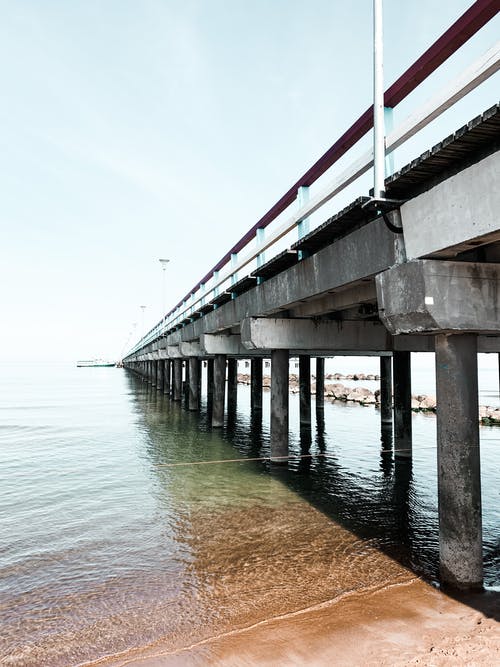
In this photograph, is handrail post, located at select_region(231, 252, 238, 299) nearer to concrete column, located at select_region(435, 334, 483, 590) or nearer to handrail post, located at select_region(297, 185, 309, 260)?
handrail post, located at select_region(297, 185, 309, 260)

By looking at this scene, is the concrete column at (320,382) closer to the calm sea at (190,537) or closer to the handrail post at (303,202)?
the calm sea at (190,537)

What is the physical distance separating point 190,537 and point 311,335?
6.96 m

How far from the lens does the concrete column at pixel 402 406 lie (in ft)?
51.4

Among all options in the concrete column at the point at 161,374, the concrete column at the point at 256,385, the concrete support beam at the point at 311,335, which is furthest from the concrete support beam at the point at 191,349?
the concrete column at the point at 161,374

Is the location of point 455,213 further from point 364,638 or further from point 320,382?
point 320,382

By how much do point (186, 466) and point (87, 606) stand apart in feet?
28.2

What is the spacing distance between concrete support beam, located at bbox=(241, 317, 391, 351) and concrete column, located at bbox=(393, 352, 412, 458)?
2.90 meters

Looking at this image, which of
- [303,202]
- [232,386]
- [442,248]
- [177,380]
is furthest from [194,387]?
[442,248]

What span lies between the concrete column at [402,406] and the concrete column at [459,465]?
366 inches

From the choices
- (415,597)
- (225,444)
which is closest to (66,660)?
(415,597)

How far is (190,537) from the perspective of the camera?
8.34m

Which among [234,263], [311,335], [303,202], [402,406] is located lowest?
[402,406]

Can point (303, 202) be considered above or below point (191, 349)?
above

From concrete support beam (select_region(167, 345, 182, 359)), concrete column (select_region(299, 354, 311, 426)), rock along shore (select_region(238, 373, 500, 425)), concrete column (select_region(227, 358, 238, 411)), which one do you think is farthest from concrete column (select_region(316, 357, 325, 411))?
concrete support beam (select_region(167, 345, 182, 359))
